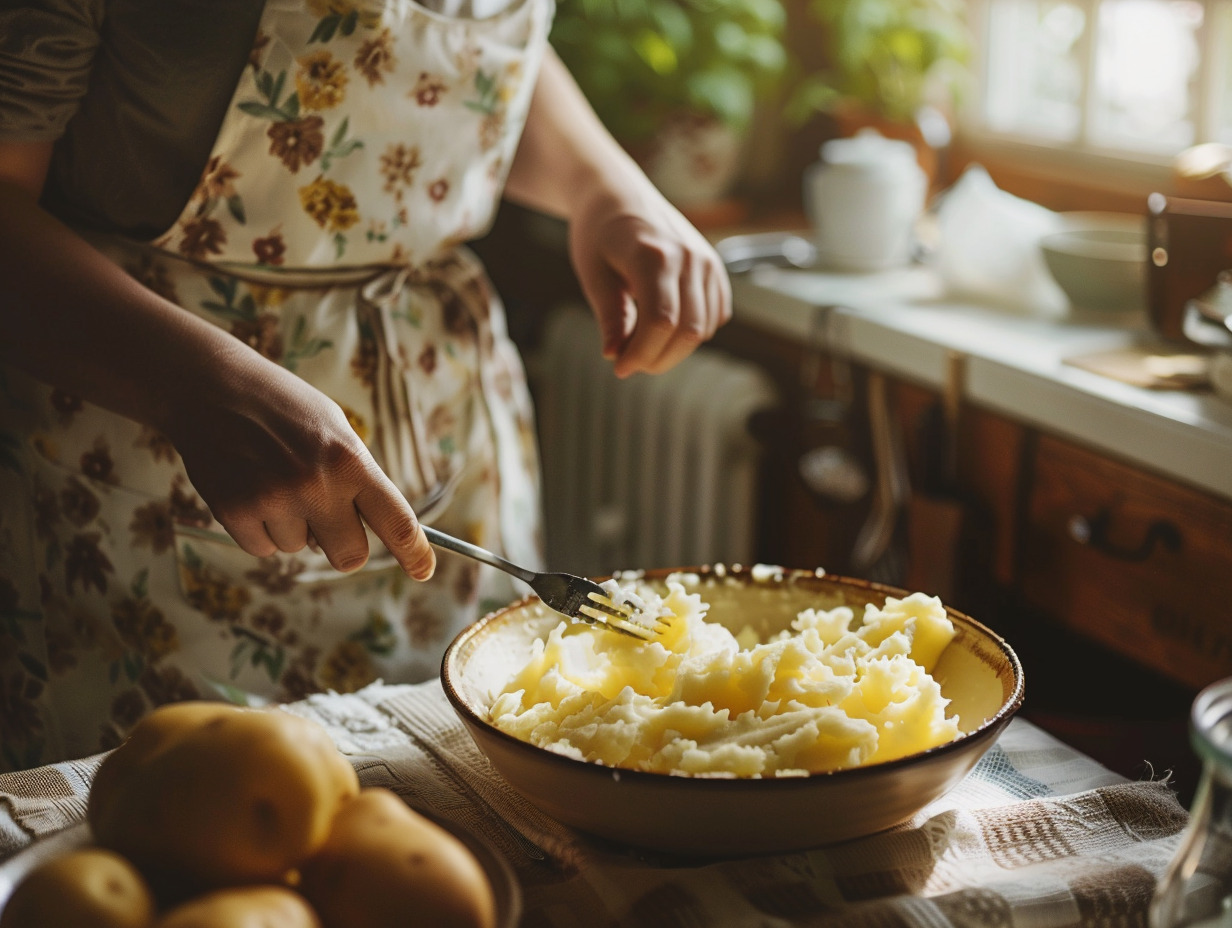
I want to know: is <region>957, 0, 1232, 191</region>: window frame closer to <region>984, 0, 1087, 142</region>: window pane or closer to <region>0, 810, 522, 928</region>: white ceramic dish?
<region>984, 0, 1087, 142</region>: window pane

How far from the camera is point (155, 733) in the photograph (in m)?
0.48

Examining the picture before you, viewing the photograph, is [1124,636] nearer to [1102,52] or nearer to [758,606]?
[758,606]

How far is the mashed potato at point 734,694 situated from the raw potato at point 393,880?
134mm

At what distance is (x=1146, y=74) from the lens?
1818 millimetres

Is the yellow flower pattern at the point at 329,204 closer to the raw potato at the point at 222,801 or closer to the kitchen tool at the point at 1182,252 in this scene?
the raw potato at the point at 222,801

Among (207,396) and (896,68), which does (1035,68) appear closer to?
(896,68)

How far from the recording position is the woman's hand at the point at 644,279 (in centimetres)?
97

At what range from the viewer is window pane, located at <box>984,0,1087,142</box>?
1948 millimetres

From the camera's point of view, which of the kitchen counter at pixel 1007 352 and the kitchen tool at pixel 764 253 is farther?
the kitchen tool at pixel 764 253

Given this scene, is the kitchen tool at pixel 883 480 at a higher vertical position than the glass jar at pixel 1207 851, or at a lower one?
lower

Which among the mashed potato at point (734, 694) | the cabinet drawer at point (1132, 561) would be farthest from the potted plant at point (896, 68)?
the mashed potato at point (734, 694)

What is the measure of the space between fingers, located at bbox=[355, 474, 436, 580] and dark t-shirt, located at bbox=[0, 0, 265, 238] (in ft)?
1.17

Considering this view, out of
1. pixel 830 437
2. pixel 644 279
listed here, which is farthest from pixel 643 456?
pixel 644 279

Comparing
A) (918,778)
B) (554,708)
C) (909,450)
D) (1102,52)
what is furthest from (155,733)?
(1102,52)
